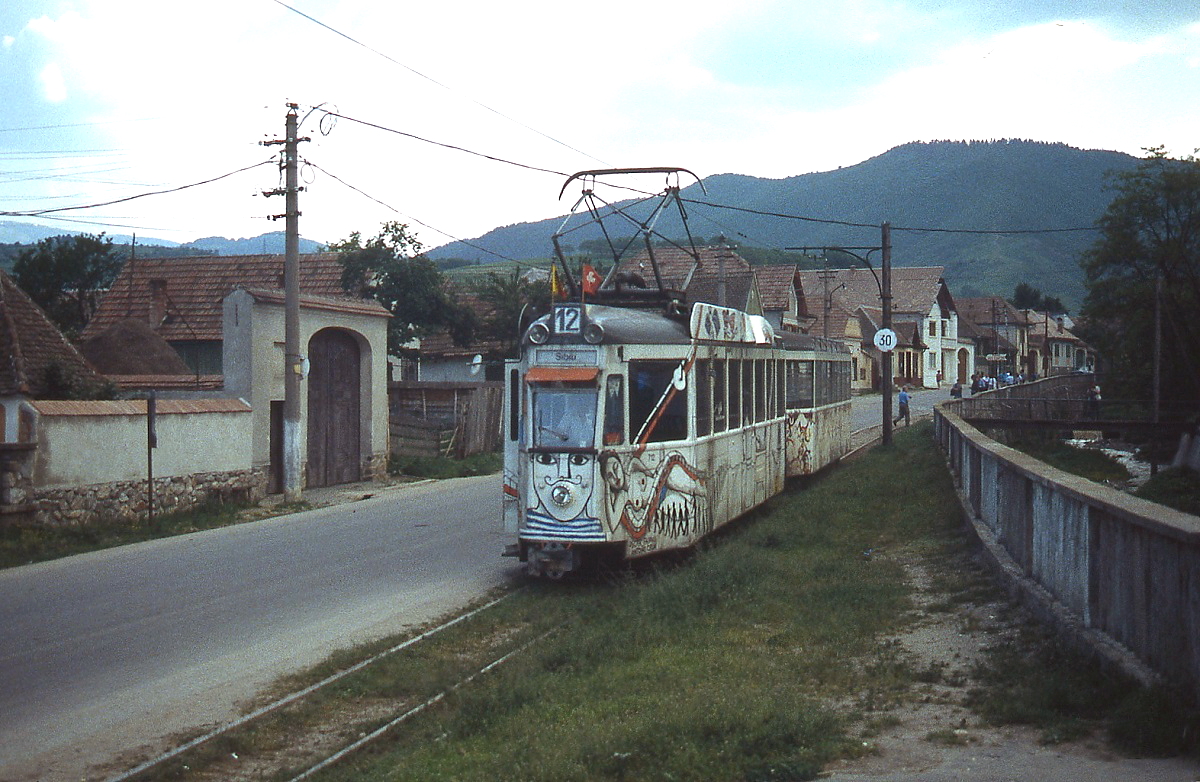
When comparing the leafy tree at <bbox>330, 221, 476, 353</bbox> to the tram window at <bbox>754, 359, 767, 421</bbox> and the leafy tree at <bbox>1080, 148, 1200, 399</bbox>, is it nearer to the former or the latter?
the tram window at <bbox>754, 359, 767, 421</bbox>

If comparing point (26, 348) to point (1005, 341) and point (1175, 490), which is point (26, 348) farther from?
point (1005, 341)

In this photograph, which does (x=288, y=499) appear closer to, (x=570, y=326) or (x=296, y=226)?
(x=296, y=226)

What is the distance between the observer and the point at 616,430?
39.0 ft

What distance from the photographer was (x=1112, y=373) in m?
53.2

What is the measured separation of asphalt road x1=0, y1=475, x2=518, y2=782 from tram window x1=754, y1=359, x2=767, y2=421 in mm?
4159

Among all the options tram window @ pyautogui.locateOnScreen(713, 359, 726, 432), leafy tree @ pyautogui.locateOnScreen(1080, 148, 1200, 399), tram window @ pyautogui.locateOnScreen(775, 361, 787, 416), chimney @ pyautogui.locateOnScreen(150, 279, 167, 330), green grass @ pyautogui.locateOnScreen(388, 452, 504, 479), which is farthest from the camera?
leafy tree @ pyautogui.locateOnScreen(1080, 148, 1200, 399)

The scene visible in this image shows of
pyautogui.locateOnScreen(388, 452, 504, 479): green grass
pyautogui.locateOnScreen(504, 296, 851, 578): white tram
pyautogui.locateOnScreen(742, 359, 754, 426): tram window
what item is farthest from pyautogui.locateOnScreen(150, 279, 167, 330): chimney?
pyautogui.locateOnScreen(504, 296, 851, 578): white tram

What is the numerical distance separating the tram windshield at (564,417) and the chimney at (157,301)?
26872 mm

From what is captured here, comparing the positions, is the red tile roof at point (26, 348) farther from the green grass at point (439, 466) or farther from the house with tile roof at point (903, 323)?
the house with tile roof at point (903, 323)

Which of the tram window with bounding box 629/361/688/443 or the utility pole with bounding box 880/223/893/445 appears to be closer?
the tram window with bounding box 629/361/688/443

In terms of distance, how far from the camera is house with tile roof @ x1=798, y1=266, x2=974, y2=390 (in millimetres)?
76312

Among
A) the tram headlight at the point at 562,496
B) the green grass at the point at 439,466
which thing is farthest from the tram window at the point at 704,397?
the green grass at the point at 439,466

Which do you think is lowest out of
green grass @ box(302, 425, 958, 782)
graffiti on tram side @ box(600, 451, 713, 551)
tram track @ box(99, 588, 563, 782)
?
tram track @ box(99, 588, 563, 782)

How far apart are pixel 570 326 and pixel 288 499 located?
36.9 feet
